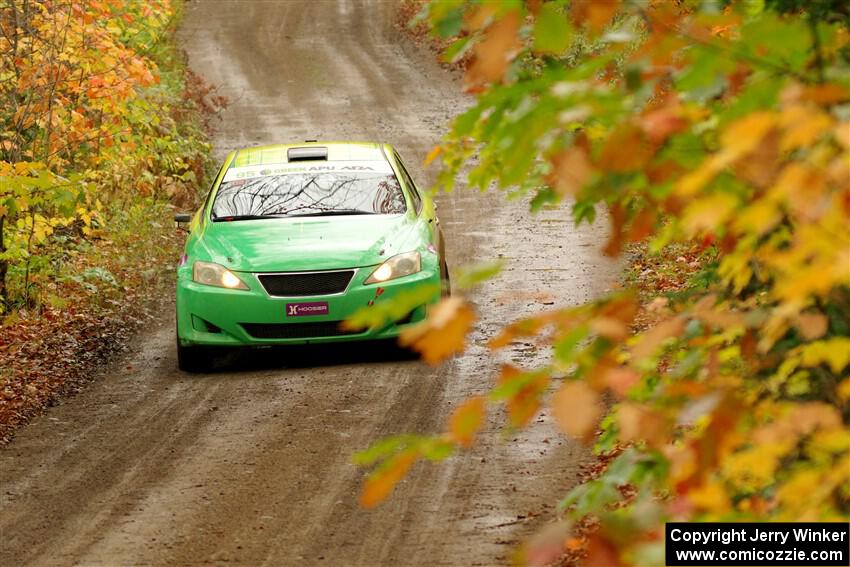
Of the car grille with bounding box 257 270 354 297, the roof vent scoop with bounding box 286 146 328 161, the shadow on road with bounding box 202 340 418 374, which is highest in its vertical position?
the roof vent scoop with bounding box 286 146 328 161

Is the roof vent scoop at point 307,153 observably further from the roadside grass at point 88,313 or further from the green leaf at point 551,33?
the green leaf at point 551,33

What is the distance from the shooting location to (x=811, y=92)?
228 cm

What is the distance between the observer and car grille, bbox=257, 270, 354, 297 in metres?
10.3

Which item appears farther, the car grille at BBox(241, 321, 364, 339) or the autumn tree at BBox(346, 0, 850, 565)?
the car grille at BBox(241, 321, 364, 339)

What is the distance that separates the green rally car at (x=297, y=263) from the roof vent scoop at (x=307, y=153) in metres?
0.64

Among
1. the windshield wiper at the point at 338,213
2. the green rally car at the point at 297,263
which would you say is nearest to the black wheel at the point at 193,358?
the green rally car at the point at 297,263

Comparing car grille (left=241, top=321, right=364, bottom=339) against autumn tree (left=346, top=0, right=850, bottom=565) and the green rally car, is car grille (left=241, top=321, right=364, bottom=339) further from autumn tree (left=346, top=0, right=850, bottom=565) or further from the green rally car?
autumn tree (left=346, top=0, right=850, bottom=565)

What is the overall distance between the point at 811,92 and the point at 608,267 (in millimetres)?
11751

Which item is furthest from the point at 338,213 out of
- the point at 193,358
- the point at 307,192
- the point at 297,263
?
the point at 193,358

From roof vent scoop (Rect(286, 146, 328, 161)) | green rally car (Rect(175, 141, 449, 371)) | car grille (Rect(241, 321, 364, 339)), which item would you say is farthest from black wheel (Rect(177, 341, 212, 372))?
roof vent scoop (Rect(286, 146, 328, 161))

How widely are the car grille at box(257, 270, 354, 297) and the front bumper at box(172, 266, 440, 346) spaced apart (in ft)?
0.17

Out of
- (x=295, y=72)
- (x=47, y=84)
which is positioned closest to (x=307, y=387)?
(x=47, y=84)

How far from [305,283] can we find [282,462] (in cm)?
241

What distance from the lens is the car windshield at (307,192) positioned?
442 inches
